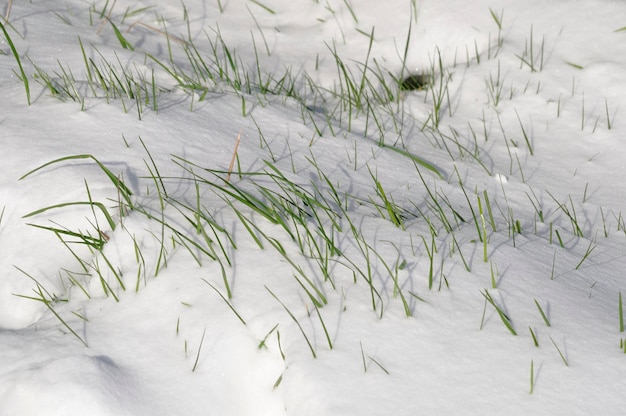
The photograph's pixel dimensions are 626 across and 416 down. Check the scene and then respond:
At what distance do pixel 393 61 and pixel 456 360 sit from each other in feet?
6.05

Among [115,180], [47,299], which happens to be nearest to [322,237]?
[115,180]

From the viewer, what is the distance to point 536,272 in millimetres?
1889

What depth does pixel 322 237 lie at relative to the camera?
1922 mm

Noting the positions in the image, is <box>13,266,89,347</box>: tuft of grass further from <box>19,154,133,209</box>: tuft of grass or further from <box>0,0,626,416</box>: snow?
<box>19,154,133,209</box>: tuft of grass

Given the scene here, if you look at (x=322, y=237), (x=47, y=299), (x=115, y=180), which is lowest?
(x=47, y=299)

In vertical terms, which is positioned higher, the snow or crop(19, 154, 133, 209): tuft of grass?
crop(19, 154, 133, 209): tuft of grass

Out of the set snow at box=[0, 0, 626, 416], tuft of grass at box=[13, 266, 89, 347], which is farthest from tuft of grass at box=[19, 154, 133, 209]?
tuft of grass at box=[13, 266, 89, 347]

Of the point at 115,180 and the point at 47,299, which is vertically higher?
the point at 115,180

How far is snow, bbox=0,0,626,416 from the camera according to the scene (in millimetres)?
1582

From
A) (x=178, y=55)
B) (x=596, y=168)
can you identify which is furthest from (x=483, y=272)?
(x=178, y=55)

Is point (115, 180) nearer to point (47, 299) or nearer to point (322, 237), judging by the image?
point (47, 299)

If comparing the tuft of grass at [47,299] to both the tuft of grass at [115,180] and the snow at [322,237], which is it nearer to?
the snow at [322,237]

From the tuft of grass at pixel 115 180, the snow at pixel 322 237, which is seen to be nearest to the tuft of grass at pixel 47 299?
the snow at pixel 322 237

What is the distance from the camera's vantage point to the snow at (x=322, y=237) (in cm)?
158
